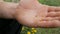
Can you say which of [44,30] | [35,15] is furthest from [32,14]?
[44,30]

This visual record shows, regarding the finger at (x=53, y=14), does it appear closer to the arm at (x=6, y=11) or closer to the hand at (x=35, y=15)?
the hand at (x=35, y=15)

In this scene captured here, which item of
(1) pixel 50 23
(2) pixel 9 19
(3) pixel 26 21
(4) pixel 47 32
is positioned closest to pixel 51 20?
(1) pixel 50 23

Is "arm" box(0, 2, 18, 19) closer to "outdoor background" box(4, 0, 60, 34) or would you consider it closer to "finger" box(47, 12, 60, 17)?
"finger" box(47, 12, 60, 17)

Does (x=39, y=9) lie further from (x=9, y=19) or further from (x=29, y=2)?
(x=9, y=19)

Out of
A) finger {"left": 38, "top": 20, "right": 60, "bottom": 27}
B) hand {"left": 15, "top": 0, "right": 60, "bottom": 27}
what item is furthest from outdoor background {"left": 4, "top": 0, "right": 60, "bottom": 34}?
finger {"left": 38, "top": 20, "right": 60, "bottom": 27}

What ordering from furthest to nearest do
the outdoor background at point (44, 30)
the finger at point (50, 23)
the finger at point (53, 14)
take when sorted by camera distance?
the outdoor background at point (44, 30) < the finger at point (53, 14) < the finger at point (50, 23)

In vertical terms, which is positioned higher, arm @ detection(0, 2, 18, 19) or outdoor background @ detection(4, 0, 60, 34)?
arm @ detection(0, 2, 18, 19)

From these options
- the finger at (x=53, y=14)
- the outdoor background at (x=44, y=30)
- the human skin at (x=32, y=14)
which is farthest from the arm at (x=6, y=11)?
the outdoor background at (x=44, y=30)
